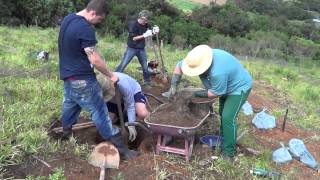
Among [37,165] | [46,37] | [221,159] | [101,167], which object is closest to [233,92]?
[221,159]

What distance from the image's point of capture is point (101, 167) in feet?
17.1

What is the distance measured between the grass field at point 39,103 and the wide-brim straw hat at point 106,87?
2.49ft

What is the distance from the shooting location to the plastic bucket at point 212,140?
617 centimetres

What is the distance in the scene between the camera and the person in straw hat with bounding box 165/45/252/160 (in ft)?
18.3

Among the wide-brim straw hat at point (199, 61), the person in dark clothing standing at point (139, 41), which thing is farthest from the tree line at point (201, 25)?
the wide-brim straw hat at point (199, 61)

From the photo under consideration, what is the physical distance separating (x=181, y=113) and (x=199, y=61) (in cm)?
73

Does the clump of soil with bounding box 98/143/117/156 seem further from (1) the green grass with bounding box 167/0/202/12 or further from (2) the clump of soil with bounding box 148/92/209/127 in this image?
(1) the green grass with bounding box 167/0/202/12

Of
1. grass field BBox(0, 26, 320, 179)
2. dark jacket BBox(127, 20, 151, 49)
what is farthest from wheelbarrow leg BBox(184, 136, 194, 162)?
dark jacket BBox(127, 20, 151, 49)

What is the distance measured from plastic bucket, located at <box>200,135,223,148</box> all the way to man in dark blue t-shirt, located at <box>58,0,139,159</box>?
108 cm

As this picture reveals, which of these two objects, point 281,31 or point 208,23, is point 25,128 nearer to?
point 208,23

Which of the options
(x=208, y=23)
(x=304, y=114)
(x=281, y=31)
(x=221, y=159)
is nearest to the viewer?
(x=221, y=159)

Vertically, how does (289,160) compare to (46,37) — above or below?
above

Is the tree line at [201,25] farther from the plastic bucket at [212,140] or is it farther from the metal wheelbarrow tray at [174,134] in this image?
the metal wheelbarrow tray at [174,134]

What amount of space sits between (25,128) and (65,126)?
52 cm
